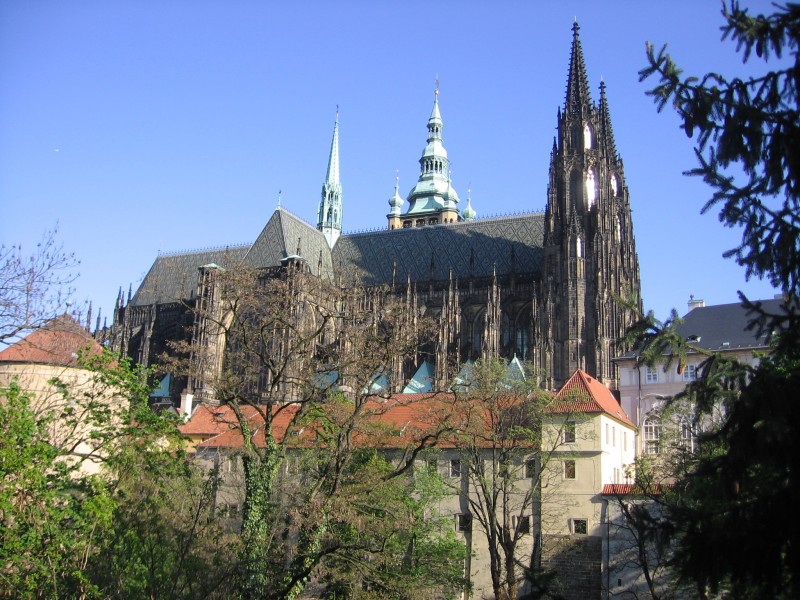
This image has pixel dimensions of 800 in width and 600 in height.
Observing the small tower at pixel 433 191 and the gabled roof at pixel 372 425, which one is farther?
the small tower at pixel 433 191

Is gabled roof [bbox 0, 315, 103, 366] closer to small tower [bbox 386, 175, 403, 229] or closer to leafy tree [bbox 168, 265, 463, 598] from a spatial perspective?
leafy tree [bbox 168, 265, 463, 598]

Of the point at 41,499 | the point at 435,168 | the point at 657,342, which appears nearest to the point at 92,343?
the point at 41,499

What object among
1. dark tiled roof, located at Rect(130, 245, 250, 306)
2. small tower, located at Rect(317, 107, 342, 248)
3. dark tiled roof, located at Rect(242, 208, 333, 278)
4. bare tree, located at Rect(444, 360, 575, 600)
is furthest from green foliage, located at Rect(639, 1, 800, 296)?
small tower, located at Rect(317, 107, 342, 248)

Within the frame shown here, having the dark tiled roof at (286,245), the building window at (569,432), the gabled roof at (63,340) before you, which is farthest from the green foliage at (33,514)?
the dark tiled roof at (286,245)

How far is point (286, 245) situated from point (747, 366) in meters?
60.4

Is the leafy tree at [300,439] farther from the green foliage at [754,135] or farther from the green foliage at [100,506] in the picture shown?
the green foliage at [754,135]

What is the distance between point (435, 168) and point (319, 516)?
Answer: 269ft

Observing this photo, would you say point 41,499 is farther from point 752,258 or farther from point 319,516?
point 752,258

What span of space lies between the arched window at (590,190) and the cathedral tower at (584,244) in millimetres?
65

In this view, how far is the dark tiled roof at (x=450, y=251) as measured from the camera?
212 ft

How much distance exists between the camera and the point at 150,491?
67.8 ft

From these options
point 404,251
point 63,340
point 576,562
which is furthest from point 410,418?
point 404,251

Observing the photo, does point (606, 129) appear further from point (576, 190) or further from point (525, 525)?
point (525, 525)

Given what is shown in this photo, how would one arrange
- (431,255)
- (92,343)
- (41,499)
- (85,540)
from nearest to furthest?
(41,499) < (85,540) < (92,343) < (431,255)
